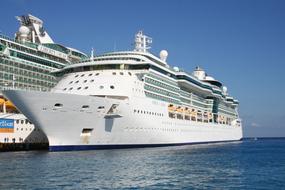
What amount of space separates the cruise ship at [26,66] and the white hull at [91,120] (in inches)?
403

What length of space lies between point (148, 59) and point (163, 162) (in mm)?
20997

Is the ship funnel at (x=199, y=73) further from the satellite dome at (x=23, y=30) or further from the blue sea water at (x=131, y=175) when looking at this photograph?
the blue sea water at (x=131, y=175)

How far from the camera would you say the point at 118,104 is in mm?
40531

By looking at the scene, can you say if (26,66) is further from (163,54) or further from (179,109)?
(179,109)

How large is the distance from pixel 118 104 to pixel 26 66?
20.5 meters

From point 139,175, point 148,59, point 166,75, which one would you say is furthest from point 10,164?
point 166,75

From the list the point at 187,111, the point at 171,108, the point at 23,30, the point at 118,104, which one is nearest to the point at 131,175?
the point at 118,104

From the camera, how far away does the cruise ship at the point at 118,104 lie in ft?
121

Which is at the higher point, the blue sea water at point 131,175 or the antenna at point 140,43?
the antenna at point 140,43

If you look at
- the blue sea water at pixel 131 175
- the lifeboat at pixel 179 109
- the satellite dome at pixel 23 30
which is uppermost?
the satellite dome at pixel 23 30

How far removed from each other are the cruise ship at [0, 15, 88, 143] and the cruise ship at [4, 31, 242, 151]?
5.90 meters

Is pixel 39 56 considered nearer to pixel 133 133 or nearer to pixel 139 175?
pixel 133 133

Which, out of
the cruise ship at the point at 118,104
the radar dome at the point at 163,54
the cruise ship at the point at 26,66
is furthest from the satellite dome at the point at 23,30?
the radar dome at the point at 163,54

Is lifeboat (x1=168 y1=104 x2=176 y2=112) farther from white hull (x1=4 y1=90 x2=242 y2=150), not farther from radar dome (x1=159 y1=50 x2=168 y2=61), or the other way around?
radar dome (x1=159 y1=50 x2=168 y2=61)
